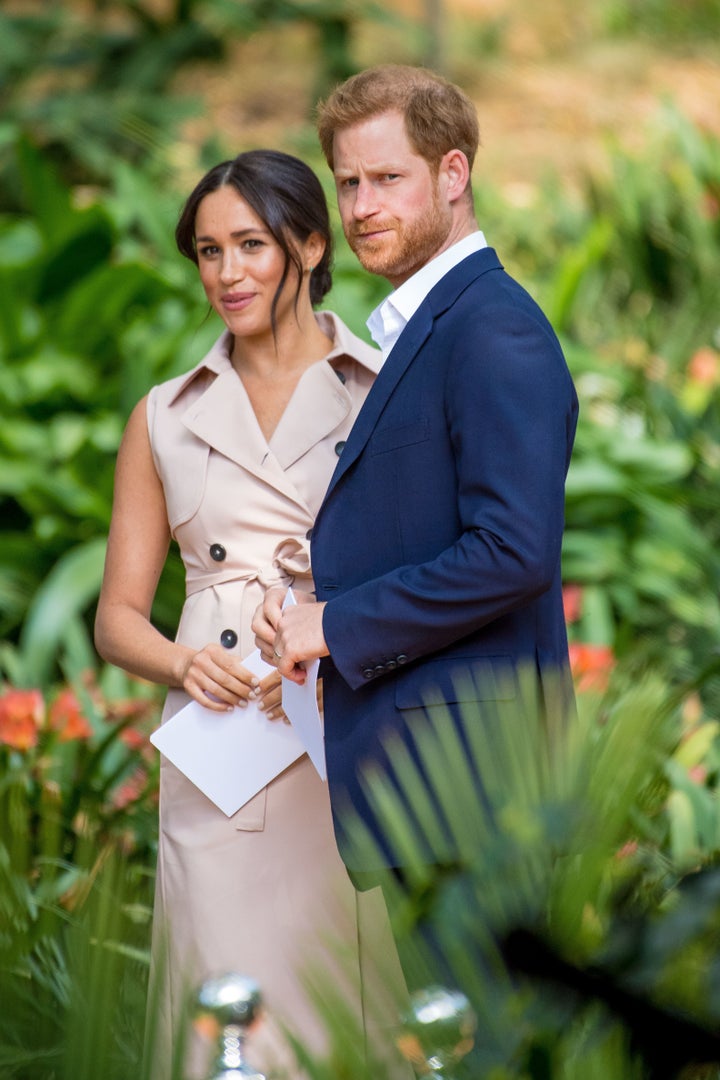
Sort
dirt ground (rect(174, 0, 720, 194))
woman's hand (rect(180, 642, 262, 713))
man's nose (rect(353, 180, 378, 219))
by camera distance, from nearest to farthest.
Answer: man's nose (rect(353, 180, 378, 219)), woman's hand (rect(180, 642, 262, 713)), dirt ground (rect(174, 0, 720, 194))

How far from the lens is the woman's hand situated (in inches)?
67.6

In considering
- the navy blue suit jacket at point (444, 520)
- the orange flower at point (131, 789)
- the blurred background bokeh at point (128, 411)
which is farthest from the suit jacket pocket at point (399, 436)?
the orange flower at point (131, 789)

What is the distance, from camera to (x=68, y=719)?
288 cm

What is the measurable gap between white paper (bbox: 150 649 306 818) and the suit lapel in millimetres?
349

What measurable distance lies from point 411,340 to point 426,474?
0.50 ft

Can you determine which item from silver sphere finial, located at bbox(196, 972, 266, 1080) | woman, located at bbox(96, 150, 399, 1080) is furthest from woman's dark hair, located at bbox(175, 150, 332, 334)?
silver sphere finial, located at bbox(196, 972, 266, 1080)

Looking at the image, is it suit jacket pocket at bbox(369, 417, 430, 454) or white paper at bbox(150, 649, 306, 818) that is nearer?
suit jacket pocket at bbox(369, 417, 430, 454)

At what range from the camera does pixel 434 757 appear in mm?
1081

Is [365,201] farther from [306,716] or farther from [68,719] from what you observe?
[68,719]

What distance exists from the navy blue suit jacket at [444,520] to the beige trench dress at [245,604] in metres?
0.24

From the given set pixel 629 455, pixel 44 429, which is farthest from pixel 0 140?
pixel 629 455

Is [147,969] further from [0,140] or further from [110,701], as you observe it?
[0,140]

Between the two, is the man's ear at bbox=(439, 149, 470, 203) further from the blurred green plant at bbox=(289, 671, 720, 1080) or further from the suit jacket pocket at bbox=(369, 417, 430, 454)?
the blurred green plant at bbox=(289, 671, 720, 1080)

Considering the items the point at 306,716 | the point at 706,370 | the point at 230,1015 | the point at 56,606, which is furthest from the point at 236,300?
the point at 706,370
